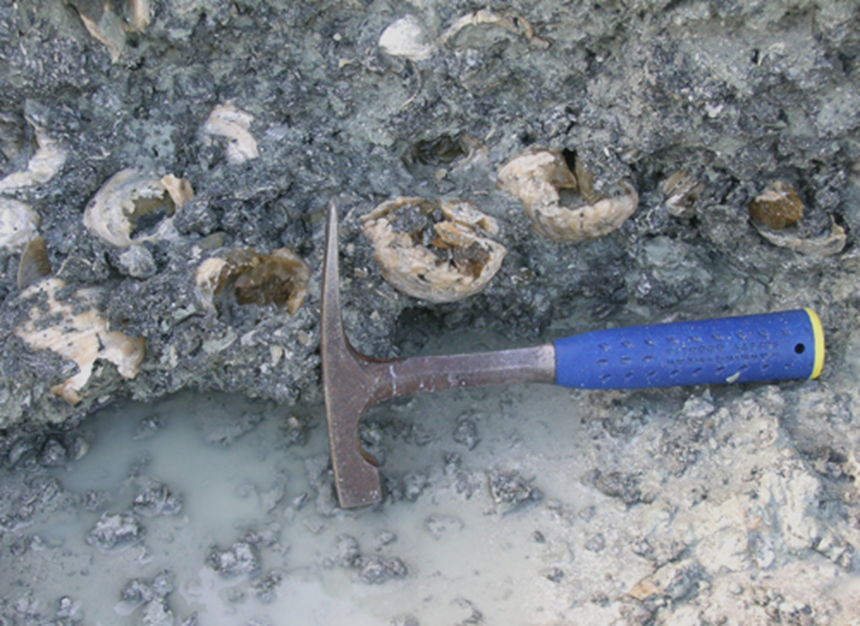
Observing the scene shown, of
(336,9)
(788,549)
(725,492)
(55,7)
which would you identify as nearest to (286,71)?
(336,9)

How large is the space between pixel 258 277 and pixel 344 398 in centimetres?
39

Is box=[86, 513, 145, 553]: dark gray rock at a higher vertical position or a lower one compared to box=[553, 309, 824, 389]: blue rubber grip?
lower

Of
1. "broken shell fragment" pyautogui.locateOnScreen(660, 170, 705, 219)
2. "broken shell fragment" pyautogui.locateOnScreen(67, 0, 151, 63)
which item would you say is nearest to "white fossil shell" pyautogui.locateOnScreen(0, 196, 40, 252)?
"broken shell fragment" pyautogui.locateOnScreen(67, 0, 151, 63)

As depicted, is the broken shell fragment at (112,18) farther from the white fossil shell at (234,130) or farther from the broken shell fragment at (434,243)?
the broken shell fragment at (434,243)

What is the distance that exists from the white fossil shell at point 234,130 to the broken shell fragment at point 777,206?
1279 millimetres

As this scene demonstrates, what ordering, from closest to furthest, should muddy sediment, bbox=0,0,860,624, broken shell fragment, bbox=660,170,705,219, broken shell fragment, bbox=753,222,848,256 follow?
muddy sediment, bbox=0,0,860,624 < broken shell fragment, bbox=753,222,848,256 < broken shell fragment, bbox=660,170,705,219

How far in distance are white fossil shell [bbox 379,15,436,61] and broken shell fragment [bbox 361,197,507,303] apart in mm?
355

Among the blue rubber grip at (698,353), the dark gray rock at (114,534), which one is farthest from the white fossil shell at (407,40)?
the dark gray rock at (114,534)

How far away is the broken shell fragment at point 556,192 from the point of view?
1.93m

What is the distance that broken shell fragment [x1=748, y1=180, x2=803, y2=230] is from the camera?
1854 millimetres

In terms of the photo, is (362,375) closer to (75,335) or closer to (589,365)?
(589,365)

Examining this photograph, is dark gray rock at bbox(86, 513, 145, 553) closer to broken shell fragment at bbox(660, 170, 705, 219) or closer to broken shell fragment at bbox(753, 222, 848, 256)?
broken shell fragment at bbox(660, 170, 705, 219)

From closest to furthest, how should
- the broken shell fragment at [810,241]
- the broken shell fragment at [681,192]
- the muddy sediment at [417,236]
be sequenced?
the muddy sediment at [417,236], the broken shell fragment at [810,241], the broken shell fragment at [681,192]

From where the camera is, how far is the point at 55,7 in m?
1.75
